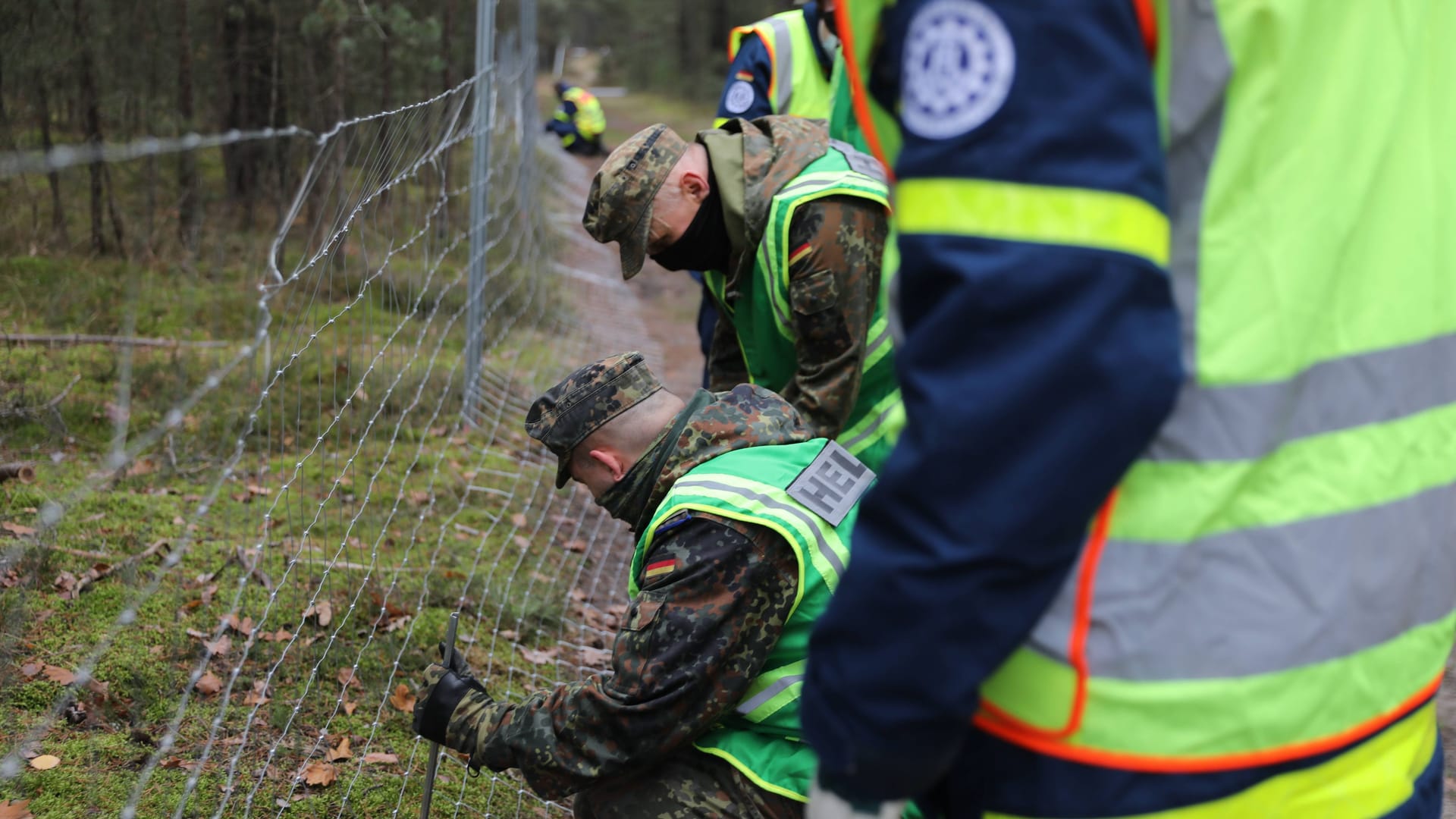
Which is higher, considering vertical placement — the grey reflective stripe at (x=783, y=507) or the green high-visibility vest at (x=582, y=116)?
the grey reflective stripe at (x=783, y=507)

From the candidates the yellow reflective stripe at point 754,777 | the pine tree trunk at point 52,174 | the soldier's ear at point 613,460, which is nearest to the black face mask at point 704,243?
the soldier's ear at point 613,460

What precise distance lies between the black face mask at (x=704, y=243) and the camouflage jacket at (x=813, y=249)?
3cm

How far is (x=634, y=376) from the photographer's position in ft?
7.98

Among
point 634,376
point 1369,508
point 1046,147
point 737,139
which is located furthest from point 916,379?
point 737,139

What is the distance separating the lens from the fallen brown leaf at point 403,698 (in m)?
3.47

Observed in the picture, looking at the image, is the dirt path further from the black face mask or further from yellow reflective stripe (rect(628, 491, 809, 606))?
yellow reflective stripe (rect(628, 491, 809, 606))

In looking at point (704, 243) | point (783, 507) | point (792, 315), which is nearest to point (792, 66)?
point (704, 243)

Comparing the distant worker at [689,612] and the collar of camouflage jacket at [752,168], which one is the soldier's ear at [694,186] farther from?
the distant worker at [689,612]

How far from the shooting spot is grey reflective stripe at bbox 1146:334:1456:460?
1106 millimetres

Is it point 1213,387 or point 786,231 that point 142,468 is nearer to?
point 786,231

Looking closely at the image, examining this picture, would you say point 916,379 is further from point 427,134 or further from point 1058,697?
point 427,134

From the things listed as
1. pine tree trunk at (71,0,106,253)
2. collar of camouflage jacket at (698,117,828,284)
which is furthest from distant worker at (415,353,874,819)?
pine tree trunk at (71,0,106,253)

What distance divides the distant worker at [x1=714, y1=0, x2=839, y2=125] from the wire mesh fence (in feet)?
3.61

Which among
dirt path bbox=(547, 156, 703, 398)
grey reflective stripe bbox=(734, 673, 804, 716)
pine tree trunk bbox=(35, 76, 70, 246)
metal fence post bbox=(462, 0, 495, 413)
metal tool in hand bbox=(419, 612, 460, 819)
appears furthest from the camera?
dirt path bbox=(547, 156, 703, 398)
